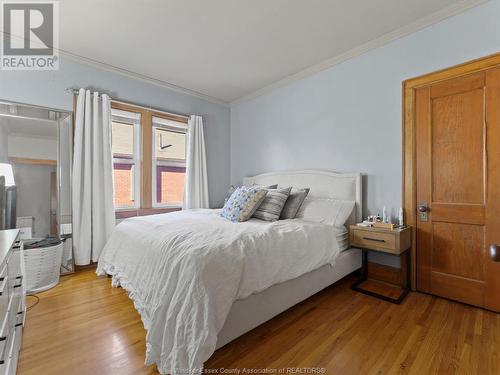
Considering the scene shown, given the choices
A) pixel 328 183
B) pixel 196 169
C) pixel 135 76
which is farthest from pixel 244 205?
pixel 135 76

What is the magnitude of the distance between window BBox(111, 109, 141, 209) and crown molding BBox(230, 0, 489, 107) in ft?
6.54

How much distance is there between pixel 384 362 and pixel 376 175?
1.75 m

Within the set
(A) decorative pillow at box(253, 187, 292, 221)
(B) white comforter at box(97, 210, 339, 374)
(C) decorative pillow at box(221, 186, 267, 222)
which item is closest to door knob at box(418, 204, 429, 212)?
(B) white comforter at box(97, 210, 339, 374)

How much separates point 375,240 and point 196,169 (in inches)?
105

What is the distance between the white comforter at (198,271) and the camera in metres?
1.25

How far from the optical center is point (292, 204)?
2.68m

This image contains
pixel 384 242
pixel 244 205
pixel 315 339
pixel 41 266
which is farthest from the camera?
pixel 244 205

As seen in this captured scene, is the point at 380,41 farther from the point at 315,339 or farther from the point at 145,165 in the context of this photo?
the point at 145,165

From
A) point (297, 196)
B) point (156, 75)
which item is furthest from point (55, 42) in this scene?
point (297, 196)

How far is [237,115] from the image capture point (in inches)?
170

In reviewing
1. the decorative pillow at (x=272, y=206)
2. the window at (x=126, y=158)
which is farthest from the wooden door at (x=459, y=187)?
the window at (x=126, y=158)

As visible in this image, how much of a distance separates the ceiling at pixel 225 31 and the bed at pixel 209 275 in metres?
1.88

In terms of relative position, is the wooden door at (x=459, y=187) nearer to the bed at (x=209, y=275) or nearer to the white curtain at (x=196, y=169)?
the bed at (x=209, y=275)

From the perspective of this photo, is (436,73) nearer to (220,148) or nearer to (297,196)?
(297,196)
